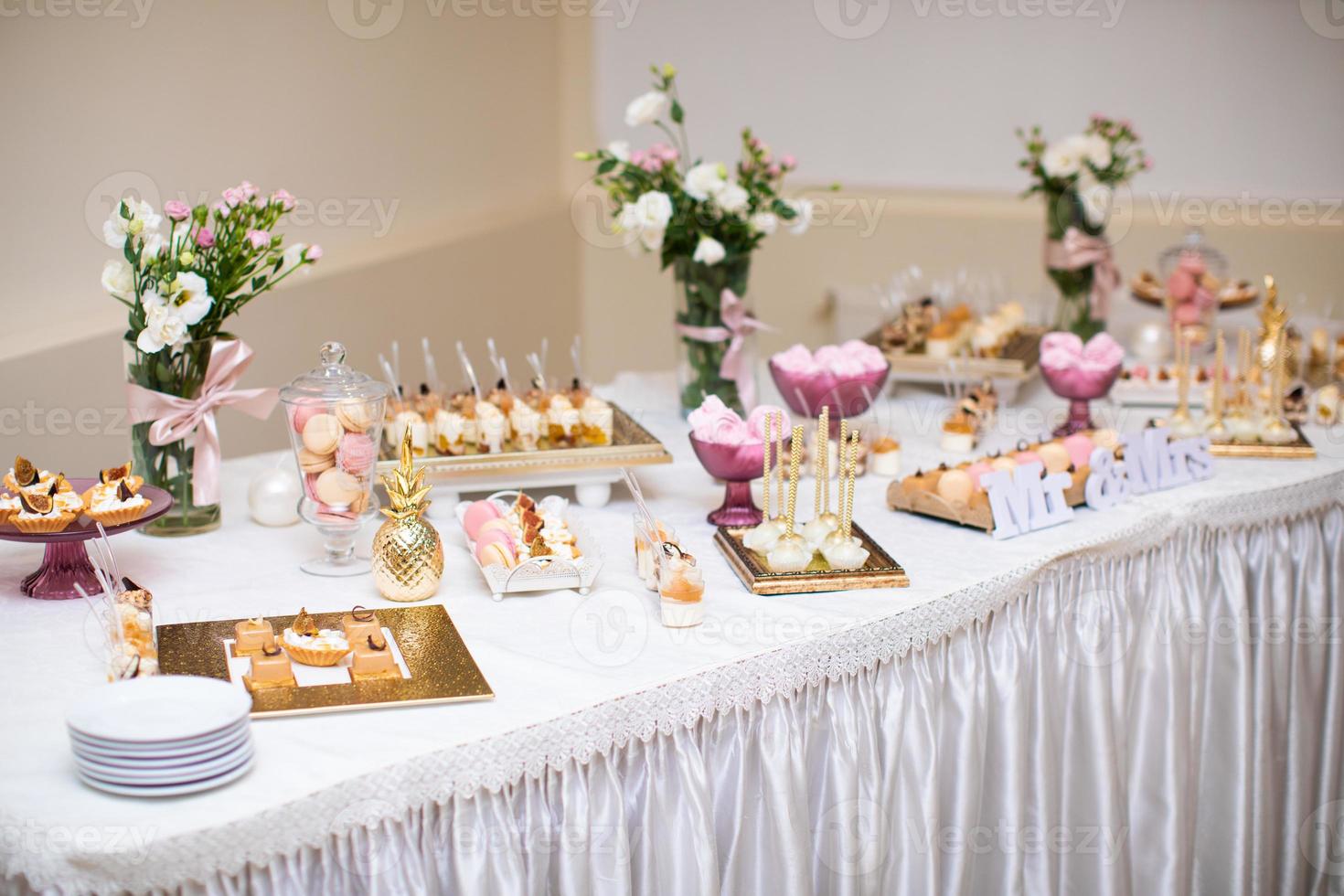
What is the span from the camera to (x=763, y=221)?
2836 millimetres

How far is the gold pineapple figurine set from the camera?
1947 millimetres

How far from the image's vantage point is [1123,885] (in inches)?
94.0

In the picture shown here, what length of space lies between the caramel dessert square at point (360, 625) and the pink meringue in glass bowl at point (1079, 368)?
1743mm

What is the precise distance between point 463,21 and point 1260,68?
10.1 ft

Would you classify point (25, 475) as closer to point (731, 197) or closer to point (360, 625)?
point (360, 625)

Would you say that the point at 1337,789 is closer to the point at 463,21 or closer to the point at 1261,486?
the point at 1261,486

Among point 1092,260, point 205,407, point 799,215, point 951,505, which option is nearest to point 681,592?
point 951,505

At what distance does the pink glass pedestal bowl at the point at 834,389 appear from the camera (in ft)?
8.89

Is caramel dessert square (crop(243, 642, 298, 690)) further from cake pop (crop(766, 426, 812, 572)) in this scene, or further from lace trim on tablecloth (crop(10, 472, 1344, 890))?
cake pop (crop(766, 426, 812, 572))

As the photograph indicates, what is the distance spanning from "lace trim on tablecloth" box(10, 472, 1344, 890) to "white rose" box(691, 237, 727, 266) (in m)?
1.00

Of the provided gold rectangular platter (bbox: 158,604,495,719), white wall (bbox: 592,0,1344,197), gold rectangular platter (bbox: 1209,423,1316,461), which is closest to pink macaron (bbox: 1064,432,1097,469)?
gold rectangular platter (bbox: 1209,423,1316,461)

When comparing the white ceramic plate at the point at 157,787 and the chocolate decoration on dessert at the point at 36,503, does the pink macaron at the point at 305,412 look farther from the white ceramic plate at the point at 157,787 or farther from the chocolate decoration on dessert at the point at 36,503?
the white ceramic plate at the point at 157,787

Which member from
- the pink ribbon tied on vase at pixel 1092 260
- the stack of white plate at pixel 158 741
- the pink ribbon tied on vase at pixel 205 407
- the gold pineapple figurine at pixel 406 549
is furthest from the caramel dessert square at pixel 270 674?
the pink ribbon tied on vase at pixel 1092 260

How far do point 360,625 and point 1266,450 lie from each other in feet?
6.96
